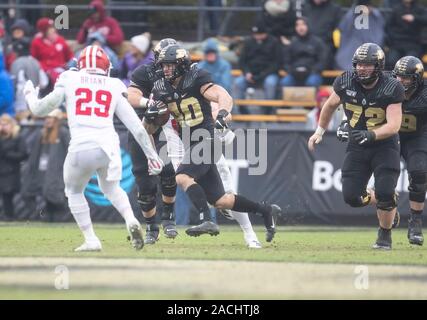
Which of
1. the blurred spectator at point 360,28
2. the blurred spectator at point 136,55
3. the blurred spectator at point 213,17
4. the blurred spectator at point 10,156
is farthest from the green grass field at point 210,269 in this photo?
the blurred spectator at point 213,17

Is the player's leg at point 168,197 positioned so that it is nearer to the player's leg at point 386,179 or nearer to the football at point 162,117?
the football at point 162,117

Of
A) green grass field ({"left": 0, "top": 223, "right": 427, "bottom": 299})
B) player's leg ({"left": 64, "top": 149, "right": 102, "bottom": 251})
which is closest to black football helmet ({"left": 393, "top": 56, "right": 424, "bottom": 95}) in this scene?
green grass field ({"left": 0, "top": 223, "right": 427, "bottom": 299})

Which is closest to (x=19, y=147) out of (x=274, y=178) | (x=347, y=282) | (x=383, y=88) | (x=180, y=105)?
(x=274, y=178)

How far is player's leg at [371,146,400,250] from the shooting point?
12.9 m

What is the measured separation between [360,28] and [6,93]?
5.94 meters

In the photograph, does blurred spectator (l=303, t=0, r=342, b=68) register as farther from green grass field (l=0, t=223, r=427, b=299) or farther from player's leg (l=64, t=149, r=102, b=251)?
player's leg (l=64, t=149, r=102, b=251)

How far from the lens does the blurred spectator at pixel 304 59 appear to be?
65.3ft

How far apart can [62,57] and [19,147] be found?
251 cm

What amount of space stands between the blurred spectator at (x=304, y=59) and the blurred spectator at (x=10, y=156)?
4.71 m

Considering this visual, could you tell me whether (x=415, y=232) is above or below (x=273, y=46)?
below

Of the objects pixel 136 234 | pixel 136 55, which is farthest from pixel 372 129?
pixel 136 55

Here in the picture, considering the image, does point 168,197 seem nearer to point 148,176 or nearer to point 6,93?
point 148,176

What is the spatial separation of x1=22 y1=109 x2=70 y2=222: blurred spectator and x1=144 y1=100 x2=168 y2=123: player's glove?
5615 mm

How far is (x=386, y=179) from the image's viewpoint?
42.5 feet
